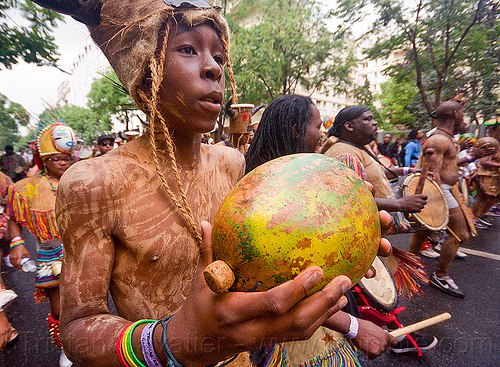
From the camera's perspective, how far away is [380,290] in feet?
7.54

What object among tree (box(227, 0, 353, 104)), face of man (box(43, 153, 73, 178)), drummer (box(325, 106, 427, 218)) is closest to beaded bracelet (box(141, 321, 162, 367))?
drummer (box(325, 106, 427, 218))

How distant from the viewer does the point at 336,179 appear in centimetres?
99

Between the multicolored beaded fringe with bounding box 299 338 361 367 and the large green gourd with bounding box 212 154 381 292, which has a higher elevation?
the large green gourd with bounding box 212 154 381 292

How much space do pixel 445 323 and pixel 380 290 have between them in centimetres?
178

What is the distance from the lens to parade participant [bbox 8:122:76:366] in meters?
3.07

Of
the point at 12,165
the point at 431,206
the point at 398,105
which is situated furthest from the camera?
the point at 398,105

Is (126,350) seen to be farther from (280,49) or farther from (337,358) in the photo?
(280,49)

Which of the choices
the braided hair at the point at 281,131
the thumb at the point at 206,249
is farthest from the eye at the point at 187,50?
the braided hair at the point at 281,131

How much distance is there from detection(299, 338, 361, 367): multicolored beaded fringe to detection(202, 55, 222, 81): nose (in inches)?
63.1

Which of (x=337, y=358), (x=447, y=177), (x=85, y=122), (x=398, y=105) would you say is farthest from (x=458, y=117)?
(x=85, y=122)

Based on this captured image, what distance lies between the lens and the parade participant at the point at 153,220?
82 cm

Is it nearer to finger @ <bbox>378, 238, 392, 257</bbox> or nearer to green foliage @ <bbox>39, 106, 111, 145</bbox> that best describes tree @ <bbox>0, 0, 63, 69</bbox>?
finger @ <bbox>378, 238, 392, 257</bbox>

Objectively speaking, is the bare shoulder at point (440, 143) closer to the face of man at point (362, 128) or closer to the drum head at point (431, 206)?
the drum head at point (431, 206)

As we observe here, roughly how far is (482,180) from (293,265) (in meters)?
7.68
